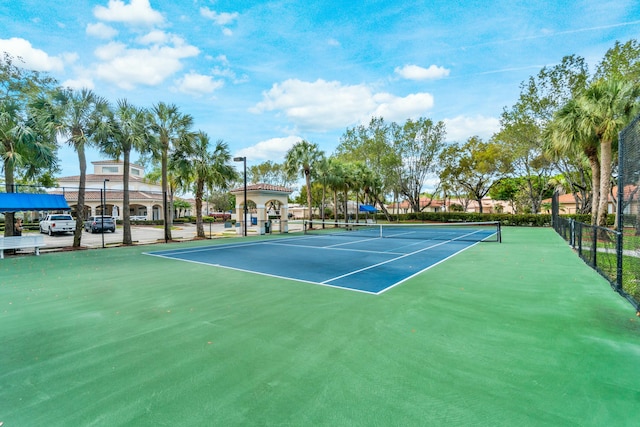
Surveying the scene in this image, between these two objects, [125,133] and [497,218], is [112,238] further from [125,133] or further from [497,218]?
[497,218]

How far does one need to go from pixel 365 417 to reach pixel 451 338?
2.16m

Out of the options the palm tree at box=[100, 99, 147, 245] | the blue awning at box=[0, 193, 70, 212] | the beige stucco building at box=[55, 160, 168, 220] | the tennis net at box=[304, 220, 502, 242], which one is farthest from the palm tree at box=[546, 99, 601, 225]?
the beige stucco building at box=[55, 160, 168, 220]

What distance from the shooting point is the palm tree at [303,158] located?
94.4 feet

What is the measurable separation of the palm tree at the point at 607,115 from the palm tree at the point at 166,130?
2160cm

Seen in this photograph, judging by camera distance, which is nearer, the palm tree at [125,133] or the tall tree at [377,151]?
the palm tree at [125,133]

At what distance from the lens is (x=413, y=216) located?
44281 mm

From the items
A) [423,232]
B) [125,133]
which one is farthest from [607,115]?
[125,133]

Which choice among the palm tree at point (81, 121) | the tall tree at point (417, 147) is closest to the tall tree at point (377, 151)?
the tall tree at point (417, 147)

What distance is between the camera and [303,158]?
94.5 feet

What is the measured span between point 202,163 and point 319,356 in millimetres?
18895

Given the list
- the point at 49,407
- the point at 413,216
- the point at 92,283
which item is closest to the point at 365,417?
the point at 49,407

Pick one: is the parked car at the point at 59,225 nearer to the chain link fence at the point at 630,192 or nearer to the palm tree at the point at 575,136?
the chain link fence at the point at 630,192

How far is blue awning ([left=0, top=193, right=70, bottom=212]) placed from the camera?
12586 millimetres

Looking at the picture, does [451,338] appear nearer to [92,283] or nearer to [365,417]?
[365,417]
